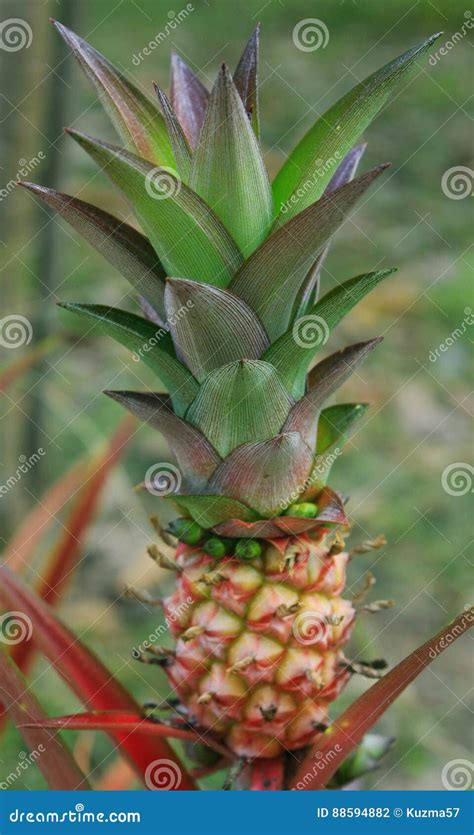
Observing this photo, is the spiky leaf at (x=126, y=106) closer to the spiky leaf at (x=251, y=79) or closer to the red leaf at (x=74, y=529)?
the spiky leaf at (x=251, y=79)

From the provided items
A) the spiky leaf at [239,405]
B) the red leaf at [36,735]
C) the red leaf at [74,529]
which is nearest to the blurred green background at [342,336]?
the red leaf at [74,529]

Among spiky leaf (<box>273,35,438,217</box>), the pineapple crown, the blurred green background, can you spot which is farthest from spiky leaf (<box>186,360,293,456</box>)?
the blurred green background

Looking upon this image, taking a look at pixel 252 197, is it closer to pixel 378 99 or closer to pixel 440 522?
pixel 378 99

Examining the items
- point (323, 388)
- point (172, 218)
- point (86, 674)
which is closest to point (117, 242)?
point (172, 218)

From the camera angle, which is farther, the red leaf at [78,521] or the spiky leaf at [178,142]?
the red leaf at [78,521]

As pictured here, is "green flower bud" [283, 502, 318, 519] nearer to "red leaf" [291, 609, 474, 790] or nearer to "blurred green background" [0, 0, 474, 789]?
"red leaf" [291, 609, 474, 790]

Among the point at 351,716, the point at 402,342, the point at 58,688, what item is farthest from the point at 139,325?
the point at 402,342
